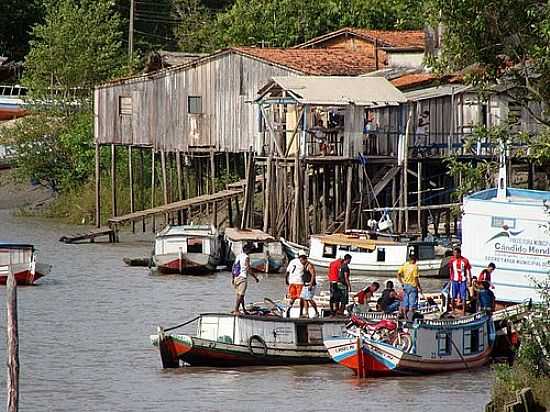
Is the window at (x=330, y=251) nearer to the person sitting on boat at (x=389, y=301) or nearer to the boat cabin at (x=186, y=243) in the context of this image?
the boat cabin at (x=186, y=243)

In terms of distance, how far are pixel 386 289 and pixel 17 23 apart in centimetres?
5003

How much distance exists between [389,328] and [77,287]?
1547 centimetres

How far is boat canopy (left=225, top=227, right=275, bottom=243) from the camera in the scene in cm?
4259

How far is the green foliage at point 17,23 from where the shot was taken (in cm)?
7381

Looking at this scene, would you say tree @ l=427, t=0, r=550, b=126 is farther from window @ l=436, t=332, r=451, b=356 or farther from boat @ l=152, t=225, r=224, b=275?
boat @ l=152, t=225, r=224, b=275

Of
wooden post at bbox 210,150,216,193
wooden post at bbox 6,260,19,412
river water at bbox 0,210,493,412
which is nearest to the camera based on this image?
wooden post at bbox 6,260,19,412

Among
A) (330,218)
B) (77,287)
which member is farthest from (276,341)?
(330,218)

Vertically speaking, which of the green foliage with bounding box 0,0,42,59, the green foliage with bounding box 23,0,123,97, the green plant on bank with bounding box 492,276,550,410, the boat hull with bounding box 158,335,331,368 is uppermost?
the green foliage with bounding box 0,0,42,59

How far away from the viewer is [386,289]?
27.9m

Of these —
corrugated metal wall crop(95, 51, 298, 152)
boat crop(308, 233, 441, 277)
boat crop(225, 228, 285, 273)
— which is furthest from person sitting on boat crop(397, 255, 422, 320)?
corrugated metal wall crop(95, 51, 298, 152)

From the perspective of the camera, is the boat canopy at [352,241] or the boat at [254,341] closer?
the boat at [254,341]

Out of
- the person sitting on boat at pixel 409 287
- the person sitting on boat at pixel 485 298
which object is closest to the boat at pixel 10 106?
the person sitting on boat at pixel 409 287

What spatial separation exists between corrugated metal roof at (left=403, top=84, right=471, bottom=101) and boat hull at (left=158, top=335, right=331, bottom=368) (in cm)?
1878

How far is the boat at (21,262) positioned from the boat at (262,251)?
5.61 m
